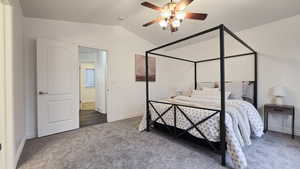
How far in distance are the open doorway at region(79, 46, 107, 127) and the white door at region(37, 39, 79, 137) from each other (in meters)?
1.37

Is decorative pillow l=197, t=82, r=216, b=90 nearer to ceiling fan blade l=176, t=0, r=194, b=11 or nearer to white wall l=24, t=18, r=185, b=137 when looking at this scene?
white wall l=24, t=18, r=185, b=137

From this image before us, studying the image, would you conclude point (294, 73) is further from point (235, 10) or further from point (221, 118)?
point (221, 118)

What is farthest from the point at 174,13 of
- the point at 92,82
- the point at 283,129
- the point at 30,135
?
the point at 92,82

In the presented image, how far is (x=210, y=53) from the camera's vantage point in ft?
14.2

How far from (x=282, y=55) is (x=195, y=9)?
7.21 ft

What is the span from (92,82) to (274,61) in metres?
7.45

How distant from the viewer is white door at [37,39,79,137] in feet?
9.50

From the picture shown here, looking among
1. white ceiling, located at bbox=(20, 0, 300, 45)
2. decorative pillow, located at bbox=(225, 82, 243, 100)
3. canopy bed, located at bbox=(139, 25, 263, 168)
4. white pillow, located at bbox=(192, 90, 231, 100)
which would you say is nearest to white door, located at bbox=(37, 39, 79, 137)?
white ceiling, located at bbox=(20, 0, 300, 45)

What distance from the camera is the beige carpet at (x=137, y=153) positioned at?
1878 mm

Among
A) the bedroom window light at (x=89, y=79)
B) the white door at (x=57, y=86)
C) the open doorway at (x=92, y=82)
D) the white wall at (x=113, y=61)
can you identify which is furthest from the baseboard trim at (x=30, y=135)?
the bedroom window light at (x=89, y=79)

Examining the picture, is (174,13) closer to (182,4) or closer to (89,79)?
(182,4)

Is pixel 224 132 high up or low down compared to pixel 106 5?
down

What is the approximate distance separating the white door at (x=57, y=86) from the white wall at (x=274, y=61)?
13.7 feet

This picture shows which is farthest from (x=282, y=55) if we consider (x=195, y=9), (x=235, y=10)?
(x=195, y=9)
